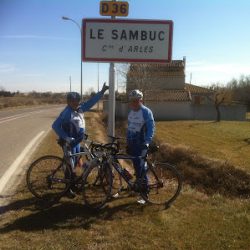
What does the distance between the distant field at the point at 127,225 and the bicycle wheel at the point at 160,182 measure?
16 cm

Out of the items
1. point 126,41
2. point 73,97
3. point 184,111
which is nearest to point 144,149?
point 73,97

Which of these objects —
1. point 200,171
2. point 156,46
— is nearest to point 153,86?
point 200,171

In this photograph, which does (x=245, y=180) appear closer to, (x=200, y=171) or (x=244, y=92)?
(x=200, y=171)

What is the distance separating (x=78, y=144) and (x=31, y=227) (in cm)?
186

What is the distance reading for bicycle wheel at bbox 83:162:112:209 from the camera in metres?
5.45

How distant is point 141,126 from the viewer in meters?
5.88

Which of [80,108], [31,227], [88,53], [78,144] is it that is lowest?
[31,227]

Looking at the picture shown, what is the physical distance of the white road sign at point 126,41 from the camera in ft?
20.5

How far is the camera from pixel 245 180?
11430 millimetres

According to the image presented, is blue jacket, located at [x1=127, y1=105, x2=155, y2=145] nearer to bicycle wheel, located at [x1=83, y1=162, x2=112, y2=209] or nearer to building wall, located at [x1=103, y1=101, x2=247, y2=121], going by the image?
bicycle wheel, located at [x1=83, y1=162, x2=112, y2=209]

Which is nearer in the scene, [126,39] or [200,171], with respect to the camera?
[126,39]

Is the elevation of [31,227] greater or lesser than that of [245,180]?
greater

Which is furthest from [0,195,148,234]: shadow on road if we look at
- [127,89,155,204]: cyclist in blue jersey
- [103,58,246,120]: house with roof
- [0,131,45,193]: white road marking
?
[103,58,246,120]: house with roof

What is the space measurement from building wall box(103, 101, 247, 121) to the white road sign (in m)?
34.2
